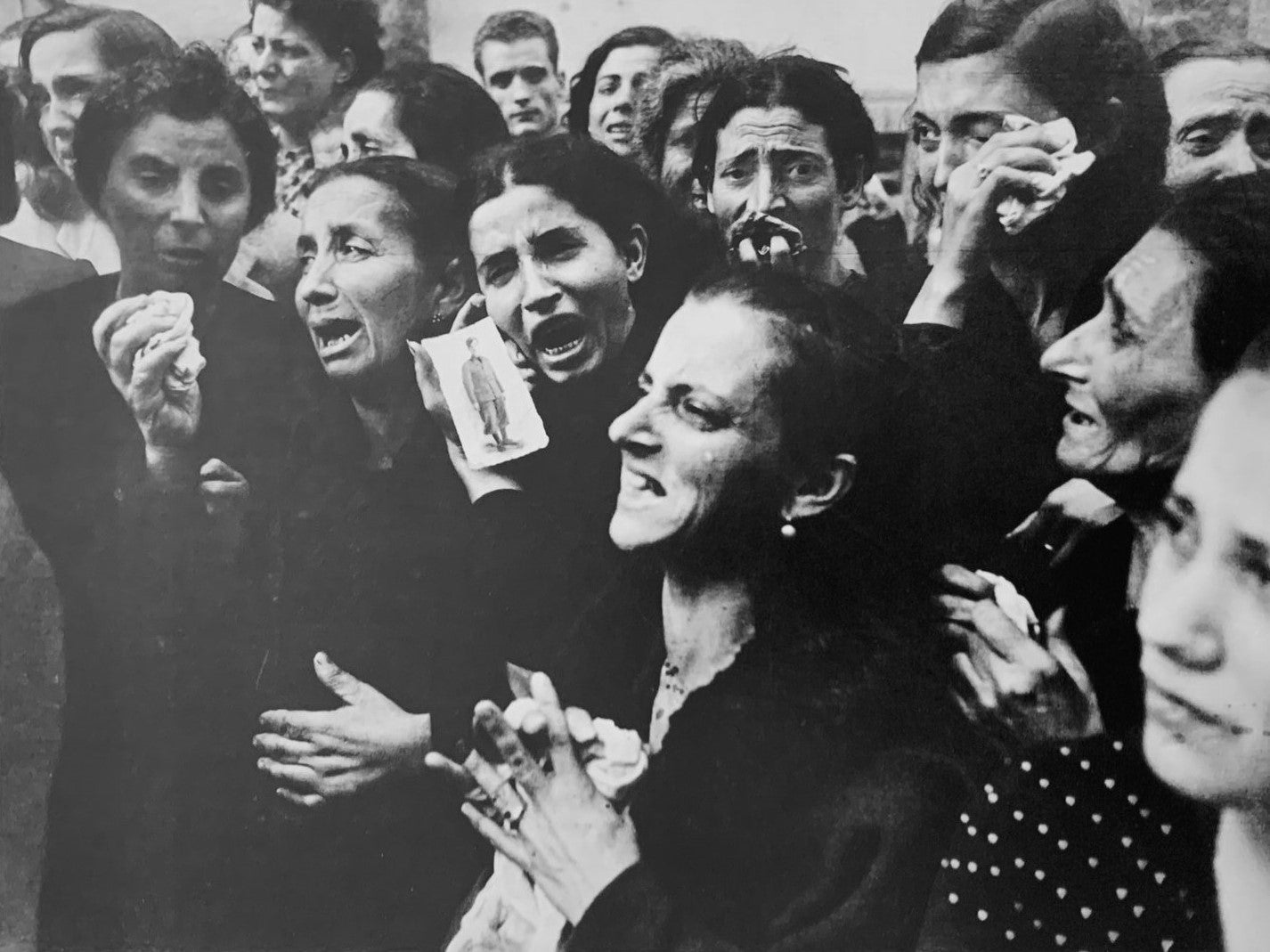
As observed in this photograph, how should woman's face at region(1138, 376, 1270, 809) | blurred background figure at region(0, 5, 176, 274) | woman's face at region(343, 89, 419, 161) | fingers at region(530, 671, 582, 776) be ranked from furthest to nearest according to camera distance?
blurred background figure at region(0, 5, 176, 274), woman's face at region(343, 89, 419, 161), fingers at region(530, 671, 582, 776), woman's face at region(1138, 376, 1270, 809)

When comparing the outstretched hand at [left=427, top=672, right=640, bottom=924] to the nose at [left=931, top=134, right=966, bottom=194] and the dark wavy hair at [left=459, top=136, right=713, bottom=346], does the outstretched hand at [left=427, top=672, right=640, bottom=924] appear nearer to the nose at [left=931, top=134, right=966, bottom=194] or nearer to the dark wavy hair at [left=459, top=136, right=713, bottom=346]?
the dark wavy hair at [left=459, top=136, right=713, bottom=346]

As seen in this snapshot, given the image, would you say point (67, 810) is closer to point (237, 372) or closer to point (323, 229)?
point (237, 372)

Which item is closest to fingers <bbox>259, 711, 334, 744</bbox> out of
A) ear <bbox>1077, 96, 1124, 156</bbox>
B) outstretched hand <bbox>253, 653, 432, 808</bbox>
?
outstretched hand <bbox>253, 653, 432, 808</bbox>

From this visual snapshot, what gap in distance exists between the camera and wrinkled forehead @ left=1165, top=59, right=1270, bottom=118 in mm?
2895

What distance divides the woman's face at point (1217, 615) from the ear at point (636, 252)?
60.6 inches

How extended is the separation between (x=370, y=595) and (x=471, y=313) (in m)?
0.83

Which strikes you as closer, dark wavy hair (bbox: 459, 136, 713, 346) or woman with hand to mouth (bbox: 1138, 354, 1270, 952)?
woman with hand to mouth (bbox: 1138, 354, 1270, 952)

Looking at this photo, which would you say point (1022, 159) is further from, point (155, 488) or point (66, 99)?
point (66, 99)

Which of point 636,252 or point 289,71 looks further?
point 289,71

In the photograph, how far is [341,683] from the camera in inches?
114

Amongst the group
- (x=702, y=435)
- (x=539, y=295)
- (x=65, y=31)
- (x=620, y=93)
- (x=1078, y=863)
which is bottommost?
(x=1078, y=863)

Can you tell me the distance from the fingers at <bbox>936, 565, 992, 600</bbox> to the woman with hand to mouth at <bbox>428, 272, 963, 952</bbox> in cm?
16

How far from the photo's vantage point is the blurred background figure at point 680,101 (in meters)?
2.98

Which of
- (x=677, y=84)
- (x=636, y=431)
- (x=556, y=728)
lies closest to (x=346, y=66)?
(x=677, y=84)
